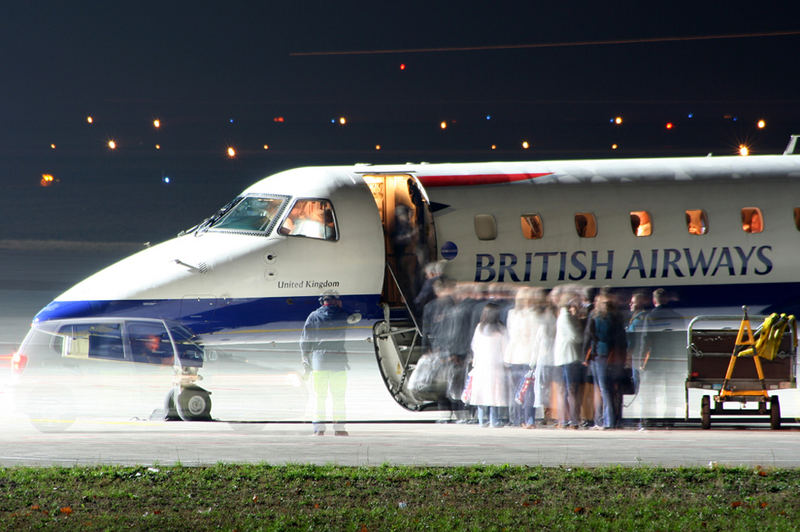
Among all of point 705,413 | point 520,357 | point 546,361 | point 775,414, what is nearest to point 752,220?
point 775,414

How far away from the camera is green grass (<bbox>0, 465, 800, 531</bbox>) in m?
9.07

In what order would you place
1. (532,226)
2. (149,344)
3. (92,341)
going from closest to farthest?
(92,341) < (149,344) < (532,226)

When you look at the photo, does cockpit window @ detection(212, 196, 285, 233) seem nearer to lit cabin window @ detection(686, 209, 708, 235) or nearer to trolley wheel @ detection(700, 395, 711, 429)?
lit cabin window @ detection(686, 209, 708, 235)

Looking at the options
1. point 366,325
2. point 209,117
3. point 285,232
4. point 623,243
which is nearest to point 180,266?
point 285,232

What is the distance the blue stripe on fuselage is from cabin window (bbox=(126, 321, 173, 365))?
420mm

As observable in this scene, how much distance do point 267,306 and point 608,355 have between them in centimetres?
546

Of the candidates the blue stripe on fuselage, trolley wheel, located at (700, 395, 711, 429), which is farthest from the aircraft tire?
trolley wheel, located at (700, 395, 711, 429)

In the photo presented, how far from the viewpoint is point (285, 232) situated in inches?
661

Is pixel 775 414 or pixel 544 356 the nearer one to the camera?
pixel 544 356

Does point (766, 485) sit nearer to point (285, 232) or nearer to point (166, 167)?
point (285, 232)

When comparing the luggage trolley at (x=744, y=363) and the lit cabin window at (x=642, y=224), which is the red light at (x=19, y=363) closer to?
the luggage trolley at (x=744, y=363)

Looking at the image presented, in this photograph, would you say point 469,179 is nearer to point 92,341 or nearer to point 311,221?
point 311,221

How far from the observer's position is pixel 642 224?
717 inches

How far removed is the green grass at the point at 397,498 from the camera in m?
9.07
